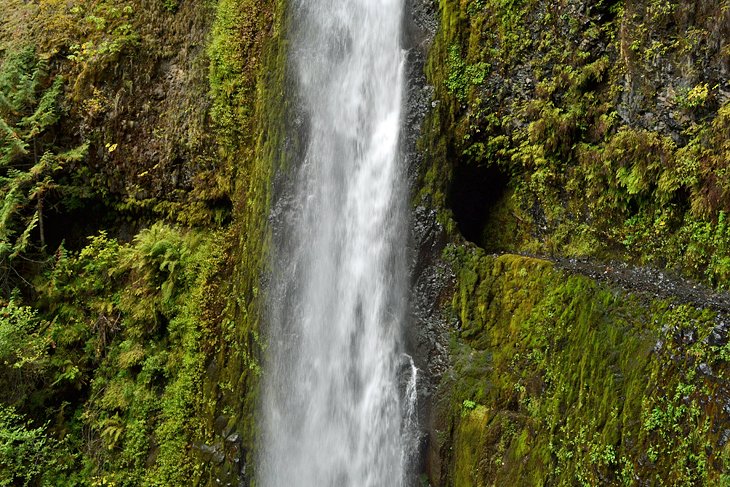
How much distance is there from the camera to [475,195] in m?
7.03

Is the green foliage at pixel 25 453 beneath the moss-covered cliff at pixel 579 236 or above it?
beneath

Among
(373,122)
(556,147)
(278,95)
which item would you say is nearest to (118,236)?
(278,95)

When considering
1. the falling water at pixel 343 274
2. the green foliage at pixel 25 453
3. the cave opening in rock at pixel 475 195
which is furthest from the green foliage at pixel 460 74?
the green foliage at pixel 25 453

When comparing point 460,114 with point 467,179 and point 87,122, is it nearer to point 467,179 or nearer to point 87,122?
point 467,179

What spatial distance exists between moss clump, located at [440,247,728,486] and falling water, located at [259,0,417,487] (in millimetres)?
729

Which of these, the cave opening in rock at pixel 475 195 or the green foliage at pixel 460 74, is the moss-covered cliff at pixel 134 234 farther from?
the cave opening in rock at pixel 475 195

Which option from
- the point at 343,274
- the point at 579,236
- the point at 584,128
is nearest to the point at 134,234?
the point at 343,274

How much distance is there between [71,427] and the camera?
361 inches

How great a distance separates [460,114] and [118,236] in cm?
634

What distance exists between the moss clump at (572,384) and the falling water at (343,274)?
73cm

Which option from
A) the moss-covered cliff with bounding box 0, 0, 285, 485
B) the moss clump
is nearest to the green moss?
the moss clump

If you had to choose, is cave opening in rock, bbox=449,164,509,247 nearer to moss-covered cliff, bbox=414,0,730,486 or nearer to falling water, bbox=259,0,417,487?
moss-covered cliff, bbox=414,0,730,486

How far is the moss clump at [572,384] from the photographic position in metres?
4.34

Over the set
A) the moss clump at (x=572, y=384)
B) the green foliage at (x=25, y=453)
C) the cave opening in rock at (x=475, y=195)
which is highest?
the cave opening in rock at (x=475, y=195)
